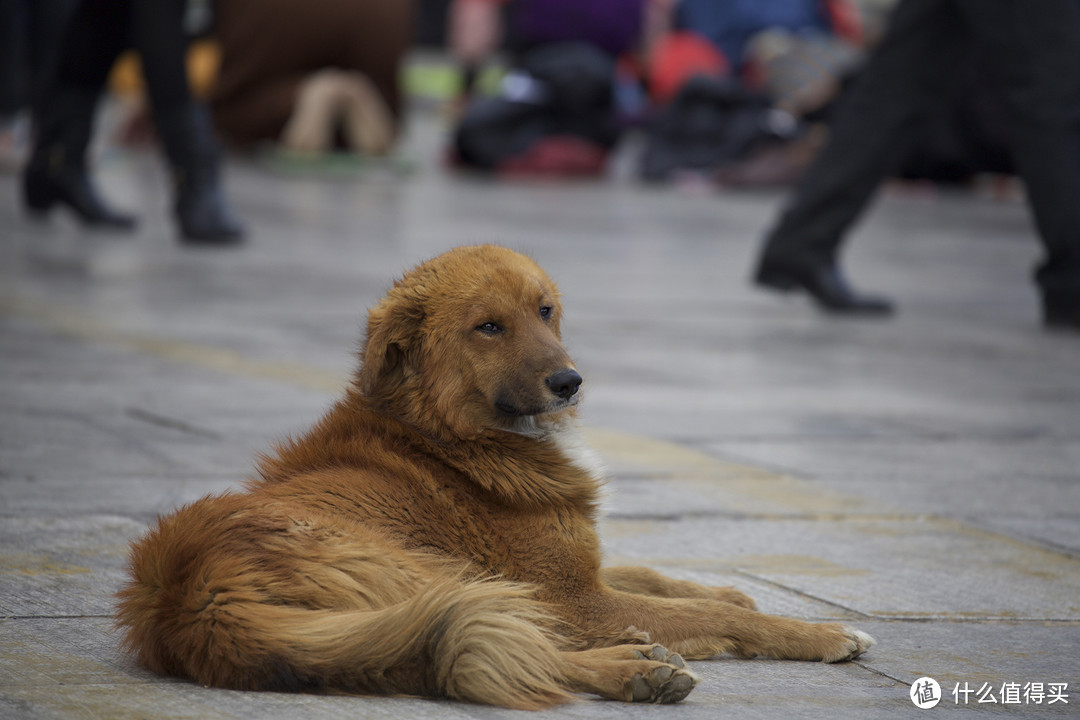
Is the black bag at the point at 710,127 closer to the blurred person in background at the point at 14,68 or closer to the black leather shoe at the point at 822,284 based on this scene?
the blurred person in background at the point at 14,68

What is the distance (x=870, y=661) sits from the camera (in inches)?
127

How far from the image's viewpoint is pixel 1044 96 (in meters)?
7.46

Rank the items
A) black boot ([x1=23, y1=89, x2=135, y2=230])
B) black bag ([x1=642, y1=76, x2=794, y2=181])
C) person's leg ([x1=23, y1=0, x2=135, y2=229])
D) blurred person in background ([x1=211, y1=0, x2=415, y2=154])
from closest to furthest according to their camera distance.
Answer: person's leg ([x1=23, y1=0, x2=135, y2=229]) → black boot ([x1=23, y1=89, x2=135, y2=230]) → blurred person in background ([x1=211, y1=0, x2=415, y2=154]) → black bag ([x1=642, y1=76, x2=794, y2=181])

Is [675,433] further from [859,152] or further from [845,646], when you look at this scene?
[859,152]

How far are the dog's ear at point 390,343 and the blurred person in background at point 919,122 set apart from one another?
5112 mm

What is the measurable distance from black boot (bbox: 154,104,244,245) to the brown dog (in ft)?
21.4

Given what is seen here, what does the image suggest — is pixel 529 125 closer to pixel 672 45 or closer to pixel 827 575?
pixel 672 45

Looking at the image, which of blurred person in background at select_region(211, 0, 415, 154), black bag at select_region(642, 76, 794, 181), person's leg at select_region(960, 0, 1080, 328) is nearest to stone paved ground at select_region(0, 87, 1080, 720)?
person's leg at select_region(960, 0, 1080, 328)

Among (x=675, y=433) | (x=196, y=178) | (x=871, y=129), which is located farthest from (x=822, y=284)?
(x=196, y=178)

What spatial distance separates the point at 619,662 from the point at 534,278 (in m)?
1.03

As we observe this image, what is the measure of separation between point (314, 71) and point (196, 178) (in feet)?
24.7

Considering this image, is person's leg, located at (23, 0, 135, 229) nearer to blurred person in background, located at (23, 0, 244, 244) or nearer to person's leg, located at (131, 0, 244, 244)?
blurred person in background, located at (23, 0, 244, 244)

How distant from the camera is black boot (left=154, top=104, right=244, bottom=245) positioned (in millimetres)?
9625

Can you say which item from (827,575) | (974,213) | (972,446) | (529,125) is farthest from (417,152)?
(827,575)
